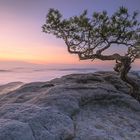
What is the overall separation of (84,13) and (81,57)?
3.18m

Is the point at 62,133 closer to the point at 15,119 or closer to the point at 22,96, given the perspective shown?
the point at 15,119

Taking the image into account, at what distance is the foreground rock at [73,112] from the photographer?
12.9 m

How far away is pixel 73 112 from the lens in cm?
1642

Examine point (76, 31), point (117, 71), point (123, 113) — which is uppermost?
point (76, 31)

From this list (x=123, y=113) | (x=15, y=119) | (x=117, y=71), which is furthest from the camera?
(x=117, y=71)

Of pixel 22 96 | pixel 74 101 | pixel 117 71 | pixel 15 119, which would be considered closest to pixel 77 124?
pixel 74 101

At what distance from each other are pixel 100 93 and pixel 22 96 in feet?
14.8

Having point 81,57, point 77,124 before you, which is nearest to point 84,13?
point 81,57

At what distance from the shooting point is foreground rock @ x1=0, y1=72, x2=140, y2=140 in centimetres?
1289

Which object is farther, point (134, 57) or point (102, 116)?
point (134, 57)

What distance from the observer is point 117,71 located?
26.1 metres

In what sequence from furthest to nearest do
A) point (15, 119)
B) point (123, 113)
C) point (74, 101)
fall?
point (123, 113)
point (74, 101)
point (15, 119)

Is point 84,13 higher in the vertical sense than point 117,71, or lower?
higher

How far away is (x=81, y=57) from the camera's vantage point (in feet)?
76.2
